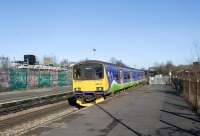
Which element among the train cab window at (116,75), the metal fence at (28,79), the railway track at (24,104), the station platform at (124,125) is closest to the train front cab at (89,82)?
the railway track at (24,104)

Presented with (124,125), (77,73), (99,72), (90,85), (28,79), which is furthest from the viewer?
(28,79)

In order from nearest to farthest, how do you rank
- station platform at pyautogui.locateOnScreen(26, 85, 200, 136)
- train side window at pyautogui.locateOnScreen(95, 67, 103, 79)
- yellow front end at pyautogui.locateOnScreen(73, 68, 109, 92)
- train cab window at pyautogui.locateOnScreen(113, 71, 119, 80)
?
station platform at pyautogui.locateOnScreen(26, 85, 200, 136), yellow front end at pyautogui.locateOnScreen(73, 68, 109, 92), train side window at pyautogui.locateOnScreen(95, 67, 103, 79), train cab window at pyautogui.locateOnScreen(113, 71, 119, 80)

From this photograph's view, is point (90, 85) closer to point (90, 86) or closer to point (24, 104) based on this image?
point (90, 86)

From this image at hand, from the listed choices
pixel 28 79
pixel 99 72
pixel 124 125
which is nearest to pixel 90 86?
pixel 99 72

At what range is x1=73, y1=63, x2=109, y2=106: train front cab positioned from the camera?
28109 mm

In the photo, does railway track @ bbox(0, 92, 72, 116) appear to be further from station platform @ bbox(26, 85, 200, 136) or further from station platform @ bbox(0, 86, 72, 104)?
station platform @ bbox(26, 85, 200, 136)

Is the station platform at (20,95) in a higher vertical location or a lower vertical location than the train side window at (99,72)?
lower

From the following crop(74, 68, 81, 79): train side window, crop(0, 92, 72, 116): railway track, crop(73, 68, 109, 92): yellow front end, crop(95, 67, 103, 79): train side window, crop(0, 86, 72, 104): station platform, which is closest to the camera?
crop(0, 92, 72, 116): railway track

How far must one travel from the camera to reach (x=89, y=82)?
92.5 ft

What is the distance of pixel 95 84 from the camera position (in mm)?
28125

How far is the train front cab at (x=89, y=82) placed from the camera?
28.1 metres

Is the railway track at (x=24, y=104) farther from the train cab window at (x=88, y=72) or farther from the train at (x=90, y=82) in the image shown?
the train cab window at (x=88, y=72)

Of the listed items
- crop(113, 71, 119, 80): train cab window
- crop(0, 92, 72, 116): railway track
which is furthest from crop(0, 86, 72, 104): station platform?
crop(113, 71, 119, 80): train cab window

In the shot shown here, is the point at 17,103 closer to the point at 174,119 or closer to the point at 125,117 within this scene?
the point at 125,117
